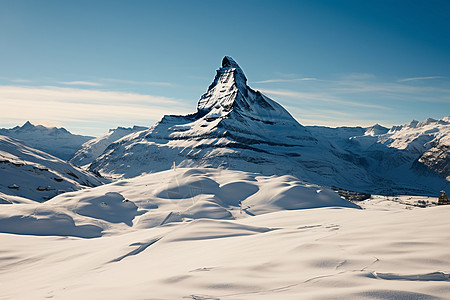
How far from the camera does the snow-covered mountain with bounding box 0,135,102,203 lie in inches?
2781

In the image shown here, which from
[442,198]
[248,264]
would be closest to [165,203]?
[442,198]

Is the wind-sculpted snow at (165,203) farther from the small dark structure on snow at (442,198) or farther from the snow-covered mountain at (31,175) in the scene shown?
the small dark structure on snow at (442,198)

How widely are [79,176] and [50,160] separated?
9.92 metres

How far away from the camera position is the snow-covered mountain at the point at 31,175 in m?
70.6

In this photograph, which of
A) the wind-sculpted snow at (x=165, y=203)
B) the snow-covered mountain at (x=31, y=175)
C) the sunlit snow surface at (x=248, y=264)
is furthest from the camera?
the snow-covered mountain at (x=31, y=175)

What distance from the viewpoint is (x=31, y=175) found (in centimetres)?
7862

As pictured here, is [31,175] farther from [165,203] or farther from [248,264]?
[248,264]

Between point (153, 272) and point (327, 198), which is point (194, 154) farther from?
point (153, 272)

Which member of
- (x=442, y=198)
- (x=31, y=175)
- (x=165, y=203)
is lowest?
(x=165, y=203)

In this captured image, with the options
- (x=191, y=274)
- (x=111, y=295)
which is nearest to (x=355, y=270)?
(x=191, y=274)

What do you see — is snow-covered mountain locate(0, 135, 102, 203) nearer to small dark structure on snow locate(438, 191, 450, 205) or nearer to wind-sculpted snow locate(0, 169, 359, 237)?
wind-sculpted snow locate(0, 169, 359, 237)

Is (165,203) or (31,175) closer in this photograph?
(165,203)

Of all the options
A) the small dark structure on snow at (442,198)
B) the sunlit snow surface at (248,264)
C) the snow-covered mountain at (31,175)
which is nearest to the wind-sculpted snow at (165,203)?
the sunlit snow surface at (248,264)

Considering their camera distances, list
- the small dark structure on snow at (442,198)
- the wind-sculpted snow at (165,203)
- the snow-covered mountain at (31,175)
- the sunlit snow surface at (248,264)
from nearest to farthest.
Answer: the sunlit snow surface at (248,264)
the small dark structure on snow at (442,198)
the wind-sculpted snow at (165,203)
the snow-covered mountain at (31,175)
